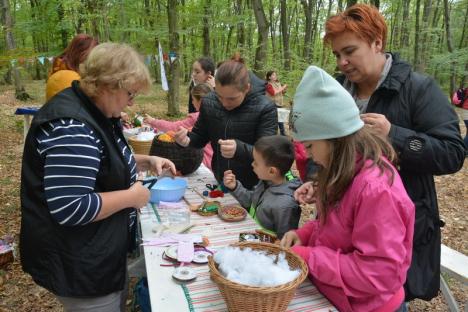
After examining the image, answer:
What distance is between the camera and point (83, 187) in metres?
1.33

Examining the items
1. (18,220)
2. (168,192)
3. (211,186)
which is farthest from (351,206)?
(18,220)

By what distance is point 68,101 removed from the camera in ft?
4.57

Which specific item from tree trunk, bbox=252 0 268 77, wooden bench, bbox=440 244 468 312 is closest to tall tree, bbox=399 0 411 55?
tree trunk, bbox=252 0 268 77

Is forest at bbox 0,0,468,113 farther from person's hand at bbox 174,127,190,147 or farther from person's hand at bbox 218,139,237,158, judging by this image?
person's hand at bbox 218,139,237,158

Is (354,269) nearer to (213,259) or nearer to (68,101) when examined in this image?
(213,259)

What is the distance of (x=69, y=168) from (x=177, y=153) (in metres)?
1.58

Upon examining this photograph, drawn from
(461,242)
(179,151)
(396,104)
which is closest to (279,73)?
(461,242)

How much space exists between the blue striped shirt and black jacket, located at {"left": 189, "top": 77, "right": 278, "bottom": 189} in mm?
1227

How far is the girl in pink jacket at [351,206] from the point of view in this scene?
1.19 m

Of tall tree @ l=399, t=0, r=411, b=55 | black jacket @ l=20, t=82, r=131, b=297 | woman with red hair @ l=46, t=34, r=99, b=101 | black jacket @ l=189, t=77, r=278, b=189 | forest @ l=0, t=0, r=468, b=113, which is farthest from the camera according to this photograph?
tall tree @ l=399, t=0, r=411, b=55

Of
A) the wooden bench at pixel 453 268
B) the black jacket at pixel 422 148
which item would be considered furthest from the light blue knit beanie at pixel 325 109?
the wooden bench at pixel 453 268

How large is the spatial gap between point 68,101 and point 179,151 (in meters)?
1.50

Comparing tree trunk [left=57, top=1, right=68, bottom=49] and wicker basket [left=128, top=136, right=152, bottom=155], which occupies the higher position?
tree trunk [left=57, top=1, right=68, bottom=49]

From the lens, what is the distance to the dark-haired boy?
6.84 feet
